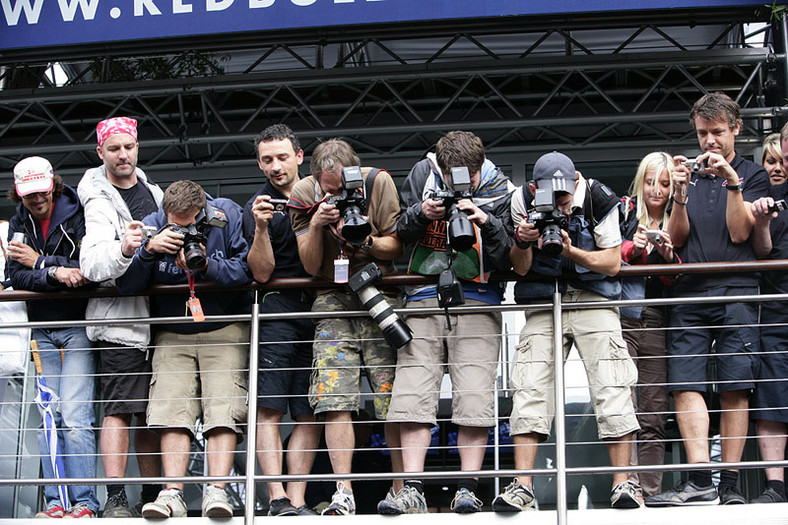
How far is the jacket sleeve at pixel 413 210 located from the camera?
214 inches

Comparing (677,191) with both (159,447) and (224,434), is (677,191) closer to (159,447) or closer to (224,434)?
(224,434)

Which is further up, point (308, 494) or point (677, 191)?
point (677, 191)

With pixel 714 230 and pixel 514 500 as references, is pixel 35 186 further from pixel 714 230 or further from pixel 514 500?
pixel 714 230

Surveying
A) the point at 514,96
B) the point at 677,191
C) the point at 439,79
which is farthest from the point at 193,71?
the point at 677,191

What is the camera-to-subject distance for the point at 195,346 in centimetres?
582

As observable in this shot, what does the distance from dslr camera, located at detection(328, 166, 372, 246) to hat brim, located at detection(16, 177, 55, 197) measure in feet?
5.63

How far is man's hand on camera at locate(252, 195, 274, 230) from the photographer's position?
552 cm

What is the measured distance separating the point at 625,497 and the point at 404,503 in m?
1.07

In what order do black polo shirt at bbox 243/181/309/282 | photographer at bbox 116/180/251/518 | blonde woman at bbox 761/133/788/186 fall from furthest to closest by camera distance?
blonde woman at bbox 761/133/788/186, black polo shirt at bbox 243/181/309/282, photographer at bbox 116/180/251/518

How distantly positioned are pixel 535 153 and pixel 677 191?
3746 mm

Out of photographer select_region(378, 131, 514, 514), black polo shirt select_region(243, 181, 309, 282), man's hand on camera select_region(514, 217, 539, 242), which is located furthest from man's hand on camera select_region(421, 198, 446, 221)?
black polo shirt select_region(243, 181, 309, 282)

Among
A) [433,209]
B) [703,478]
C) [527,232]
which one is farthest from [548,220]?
[703,478]

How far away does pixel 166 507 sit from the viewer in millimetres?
5562

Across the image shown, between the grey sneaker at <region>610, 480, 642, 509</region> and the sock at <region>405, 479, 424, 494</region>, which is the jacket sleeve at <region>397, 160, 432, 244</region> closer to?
the sock at <region>405, 479, 424, 494</region>
